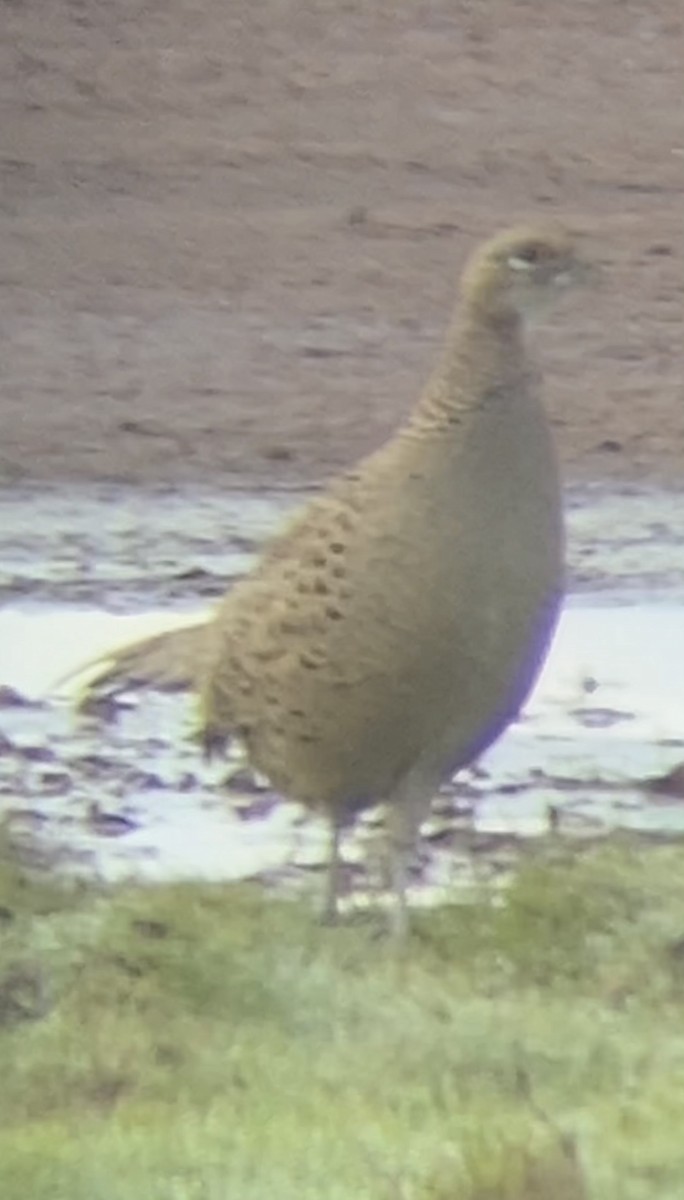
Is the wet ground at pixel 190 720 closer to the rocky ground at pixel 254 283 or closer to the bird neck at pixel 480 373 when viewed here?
the rocky ground at pixel 254 283

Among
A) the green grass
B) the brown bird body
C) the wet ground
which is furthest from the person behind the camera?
the wet ground

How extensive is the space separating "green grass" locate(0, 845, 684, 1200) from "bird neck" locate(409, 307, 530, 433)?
0.29m

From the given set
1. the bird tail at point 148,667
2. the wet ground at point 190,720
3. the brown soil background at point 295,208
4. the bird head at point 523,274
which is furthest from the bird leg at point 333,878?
the bird head at point 523,274

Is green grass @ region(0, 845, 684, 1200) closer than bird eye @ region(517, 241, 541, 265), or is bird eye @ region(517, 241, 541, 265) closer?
green grass @ region(0, 845, 684, 1200)

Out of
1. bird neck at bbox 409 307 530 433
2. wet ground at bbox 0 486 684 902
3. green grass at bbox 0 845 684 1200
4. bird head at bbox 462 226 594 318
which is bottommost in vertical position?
green grass at bbox 0 845 684 1200

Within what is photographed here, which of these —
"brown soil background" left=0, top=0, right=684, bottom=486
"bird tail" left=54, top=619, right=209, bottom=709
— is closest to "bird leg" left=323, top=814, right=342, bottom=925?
"bird tail" left=54, top=619, right=209, bottom=709

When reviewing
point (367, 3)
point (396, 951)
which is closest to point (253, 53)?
point (367, 3)

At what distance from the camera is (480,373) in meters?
1.58

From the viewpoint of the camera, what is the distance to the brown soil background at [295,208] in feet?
5.46

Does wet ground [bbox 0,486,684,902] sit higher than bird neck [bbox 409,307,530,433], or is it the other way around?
bird neck [bbox 409,307,530,433]

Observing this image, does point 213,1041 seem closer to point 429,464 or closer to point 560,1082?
point 560,1082

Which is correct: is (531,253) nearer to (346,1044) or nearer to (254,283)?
(254,283)

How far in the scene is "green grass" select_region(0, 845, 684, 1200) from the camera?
1.42m

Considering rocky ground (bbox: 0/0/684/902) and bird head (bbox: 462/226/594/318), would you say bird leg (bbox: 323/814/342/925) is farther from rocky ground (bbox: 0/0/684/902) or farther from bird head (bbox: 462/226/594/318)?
bird head (bbox: 462/226/594/318)
